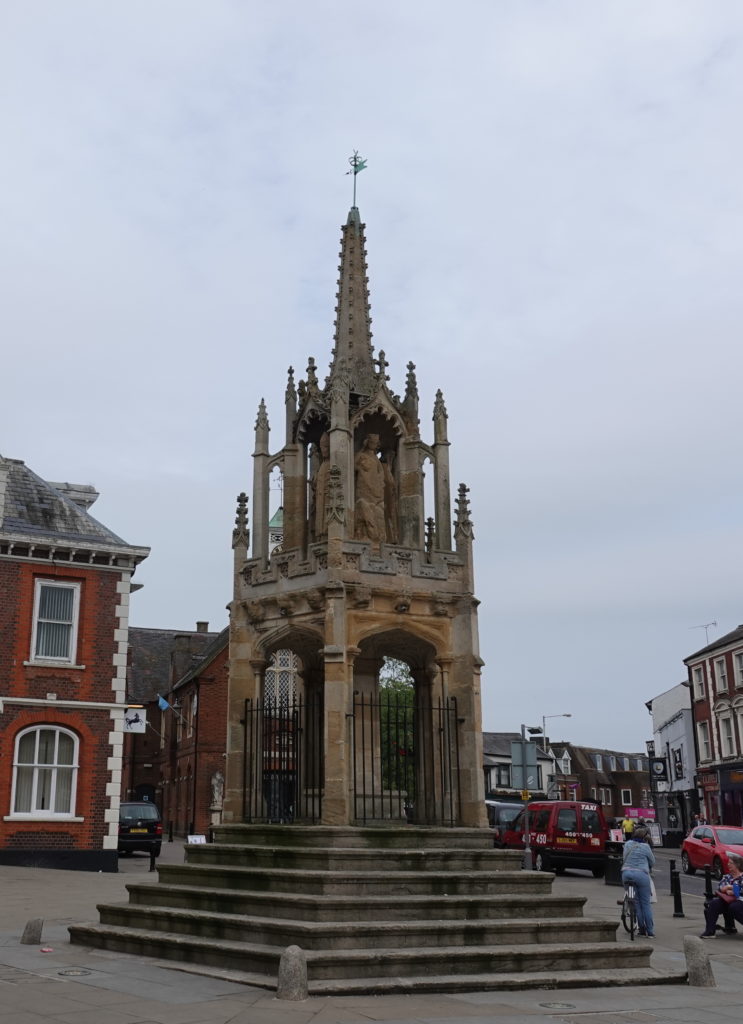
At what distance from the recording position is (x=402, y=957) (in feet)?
34.3

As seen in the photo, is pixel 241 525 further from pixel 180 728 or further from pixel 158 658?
pixel 158 658

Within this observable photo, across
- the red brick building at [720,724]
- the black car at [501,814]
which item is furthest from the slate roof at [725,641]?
the black car at [501,814]

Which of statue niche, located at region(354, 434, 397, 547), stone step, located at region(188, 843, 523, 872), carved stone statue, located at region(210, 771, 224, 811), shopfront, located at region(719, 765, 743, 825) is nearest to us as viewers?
stone step, located at region(188, 843, 523, 872)

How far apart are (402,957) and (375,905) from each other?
32.8 inches

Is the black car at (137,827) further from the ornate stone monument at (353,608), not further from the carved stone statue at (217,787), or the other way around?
the ornate stone monument at (353,608)

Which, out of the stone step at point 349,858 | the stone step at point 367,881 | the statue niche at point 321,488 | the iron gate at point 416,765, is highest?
the statue niche at point 321,488

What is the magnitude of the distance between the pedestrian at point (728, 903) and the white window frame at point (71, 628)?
58.7 feet

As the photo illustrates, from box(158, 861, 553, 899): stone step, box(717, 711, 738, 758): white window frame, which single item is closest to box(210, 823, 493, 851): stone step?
box(158, 861, 553, 899): stone step

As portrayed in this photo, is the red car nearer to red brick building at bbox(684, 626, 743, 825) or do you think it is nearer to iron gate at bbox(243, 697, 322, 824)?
iron gate at bbox(243, 697, 322, 824)

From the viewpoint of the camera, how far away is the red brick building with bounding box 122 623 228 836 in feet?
152

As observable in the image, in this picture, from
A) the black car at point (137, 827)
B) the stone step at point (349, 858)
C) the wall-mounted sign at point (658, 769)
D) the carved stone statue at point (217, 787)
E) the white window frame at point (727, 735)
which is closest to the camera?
the stone step at point (349, 858)

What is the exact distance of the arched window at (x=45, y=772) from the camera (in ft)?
88.3

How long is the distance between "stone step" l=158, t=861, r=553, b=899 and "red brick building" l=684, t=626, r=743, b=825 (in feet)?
139

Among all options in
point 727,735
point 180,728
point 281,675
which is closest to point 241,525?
point 281,675
